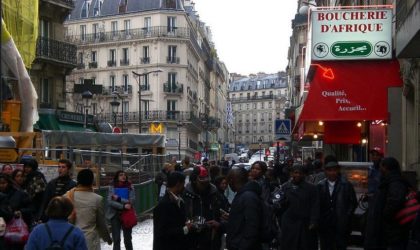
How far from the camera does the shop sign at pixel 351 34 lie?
1686 cm

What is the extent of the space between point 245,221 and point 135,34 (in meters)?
73.7

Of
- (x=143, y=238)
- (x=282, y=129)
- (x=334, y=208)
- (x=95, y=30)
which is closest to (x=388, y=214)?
(x=334, y=208)

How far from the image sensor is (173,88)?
80188 mm

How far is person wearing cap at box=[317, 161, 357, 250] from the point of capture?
35.9 feet

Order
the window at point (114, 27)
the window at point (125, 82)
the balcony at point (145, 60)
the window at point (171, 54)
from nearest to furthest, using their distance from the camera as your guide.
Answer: the balcony at point (145, 60)
the window at point (171, 54)
the window at point (125, 82)
the window at point (114, 27)

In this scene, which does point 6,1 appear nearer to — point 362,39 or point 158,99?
point 362,39

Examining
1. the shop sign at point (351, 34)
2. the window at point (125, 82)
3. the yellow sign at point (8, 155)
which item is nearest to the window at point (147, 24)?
the window at point (125, 82)

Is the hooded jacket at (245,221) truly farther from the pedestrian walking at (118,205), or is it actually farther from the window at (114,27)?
the window at (114,27)

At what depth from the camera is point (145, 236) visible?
56.3ft

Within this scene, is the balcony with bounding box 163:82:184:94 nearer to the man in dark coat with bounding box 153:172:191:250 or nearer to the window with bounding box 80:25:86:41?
the window with bounding box 80:25:86:41

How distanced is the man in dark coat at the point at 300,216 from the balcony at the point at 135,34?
69.9 m

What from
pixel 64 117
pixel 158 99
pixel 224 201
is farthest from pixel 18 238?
pixel 158 99

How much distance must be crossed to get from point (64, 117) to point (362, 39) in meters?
18.9

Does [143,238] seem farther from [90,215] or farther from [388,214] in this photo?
[388,214]
